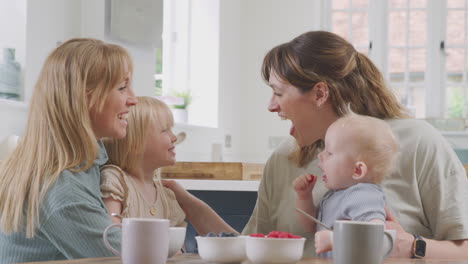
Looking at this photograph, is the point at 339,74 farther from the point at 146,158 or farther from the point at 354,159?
the point at 146,158

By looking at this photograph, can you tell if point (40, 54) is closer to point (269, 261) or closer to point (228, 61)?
point (269, 261)

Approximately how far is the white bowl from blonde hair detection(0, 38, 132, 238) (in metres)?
0.51

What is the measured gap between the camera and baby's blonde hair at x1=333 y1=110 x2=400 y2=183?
1.79 meters

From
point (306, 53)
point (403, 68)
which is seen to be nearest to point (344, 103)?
point (306, 53)

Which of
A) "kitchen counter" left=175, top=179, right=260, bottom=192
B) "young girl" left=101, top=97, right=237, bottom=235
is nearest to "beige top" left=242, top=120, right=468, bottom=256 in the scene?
"young girl" left=101, top=97, right=237, bottom=235

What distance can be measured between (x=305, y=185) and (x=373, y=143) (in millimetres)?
210

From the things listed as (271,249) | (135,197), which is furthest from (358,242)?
(135,197)

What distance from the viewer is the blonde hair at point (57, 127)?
5.33 feet

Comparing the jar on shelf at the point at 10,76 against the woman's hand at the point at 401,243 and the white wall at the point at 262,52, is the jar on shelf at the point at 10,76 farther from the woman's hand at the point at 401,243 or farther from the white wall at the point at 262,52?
the white wall at the point at 262,52

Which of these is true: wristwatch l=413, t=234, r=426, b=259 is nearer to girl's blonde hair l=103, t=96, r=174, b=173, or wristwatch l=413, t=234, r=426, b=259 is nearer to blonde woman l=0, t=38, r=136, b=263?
blonde woman l=0, t=38, r=136, b=263

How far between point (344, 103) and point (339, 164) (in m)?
0.29

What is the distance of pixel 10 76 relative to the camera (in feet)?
11.4

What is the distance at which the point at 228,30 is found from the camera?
23.3ft

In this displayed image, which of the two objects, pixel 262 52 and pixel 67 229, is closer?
pixel 67 229
